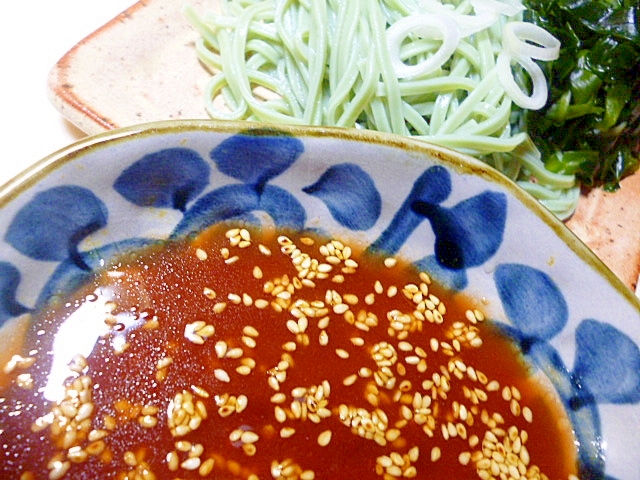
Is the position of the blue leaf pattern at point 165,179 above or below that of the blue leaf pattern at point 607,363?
above

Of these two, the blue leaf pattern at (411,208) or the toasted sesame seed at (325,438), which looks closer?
the toasted sesame seed at (325,438)

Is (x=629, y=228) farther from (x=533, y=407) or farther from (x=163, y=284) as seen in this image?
(x=163, y=284)

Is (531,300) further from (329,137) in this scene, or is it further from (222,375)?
(222,375)

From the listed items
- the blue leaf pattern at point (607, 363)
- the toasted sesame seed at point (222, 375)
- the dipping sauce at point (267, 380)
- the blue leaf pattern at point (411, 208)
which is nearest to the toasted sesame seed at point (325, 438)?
the dipping sauce at point (267, 380)

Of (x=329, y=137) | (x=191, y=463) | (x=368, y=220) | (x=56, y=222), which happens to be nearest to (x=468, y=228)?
(x=368, y=220)

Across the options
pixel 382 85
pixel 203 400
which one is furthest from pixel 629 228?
pixel 203 400

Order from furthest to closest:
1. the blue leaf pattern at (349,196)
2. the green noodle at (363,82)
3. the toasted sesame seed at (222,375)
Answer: the green noodle at (363,82)
the blue leaf pattern at (349,196)
the toasted sesame seed at (222,375)

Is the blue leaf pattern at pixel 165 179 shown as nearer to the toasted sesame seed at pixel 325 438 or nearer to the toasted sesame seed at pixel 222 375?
the toasted sesame seed at pixel 222 375

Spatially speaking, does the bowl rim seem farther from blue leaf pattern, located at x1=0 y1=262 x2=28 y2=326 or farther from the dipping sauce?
the dipping sauce

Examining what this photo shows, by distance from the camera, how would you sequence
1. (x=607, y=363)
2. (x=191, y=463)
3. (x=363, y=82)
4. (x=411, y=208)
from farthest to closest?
1. (x=363, y=82)
2. (x=411, y=208)
3. (x=607, y=363)
4. (x=191, y=463)
